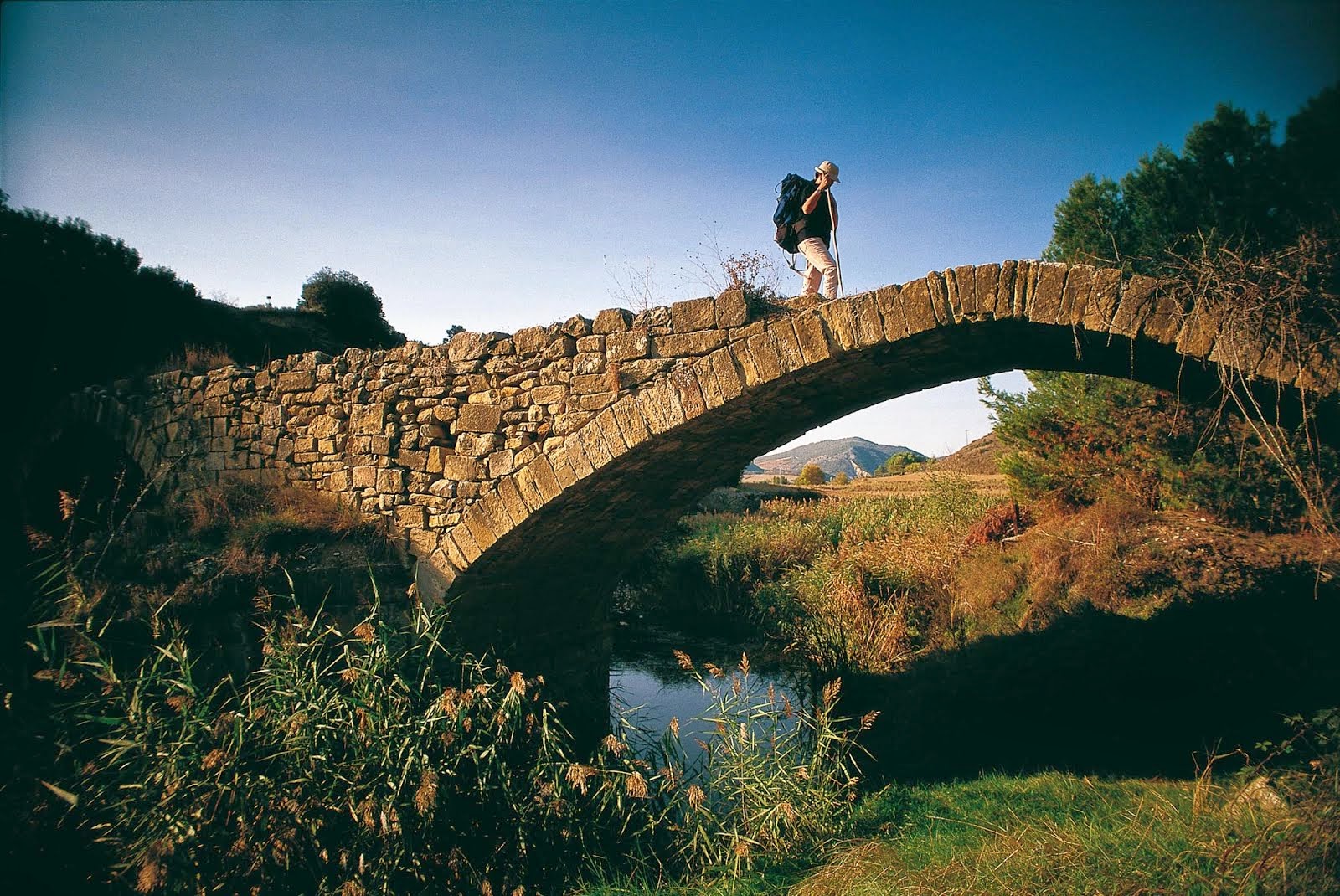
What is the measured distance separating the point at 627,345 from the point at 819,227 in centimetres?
160

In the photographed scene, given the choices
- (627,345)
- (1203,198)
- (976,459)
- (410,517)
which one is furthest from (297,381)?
(976,459)

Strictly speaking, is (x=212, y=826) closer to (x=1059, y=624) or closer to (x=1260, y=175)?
(x=1059, y=624)

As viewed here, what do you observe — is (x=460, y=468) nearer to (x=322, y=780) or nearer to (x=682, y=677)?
(x=322, y=780)

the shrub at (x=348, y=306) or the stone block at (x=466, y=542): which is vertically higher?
the shrub at (x=348, y=306)

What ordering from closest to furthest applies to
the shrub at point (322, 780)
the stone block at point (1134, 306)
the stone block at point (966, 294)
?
1. the shrub at point (322, 780)
2. the stone block at point (1134, 306)
3. the stone block at point (966, 294)

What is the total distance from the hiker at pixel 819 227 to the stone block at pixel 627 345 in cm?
114

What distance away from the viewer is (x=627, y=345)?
4.80 meters

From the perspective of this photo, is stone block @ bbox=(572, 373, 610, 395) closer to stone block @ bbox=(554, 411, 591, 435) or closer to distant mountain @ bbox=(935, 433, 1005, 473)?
stone block @ bbox=(554, 411, 591, 435)

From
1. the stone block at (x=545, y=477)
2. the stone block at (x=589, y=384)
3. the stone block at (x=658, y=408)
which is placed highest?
the stone block at (x=589, y=384)

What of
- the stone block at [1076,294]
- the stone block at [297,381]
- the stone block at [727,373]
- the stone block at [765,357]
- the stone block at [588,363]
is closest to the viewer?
the stone block at [1076,294]

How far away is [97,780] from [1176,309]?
5.59 m

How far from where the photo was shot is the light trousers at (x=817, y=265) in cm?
471

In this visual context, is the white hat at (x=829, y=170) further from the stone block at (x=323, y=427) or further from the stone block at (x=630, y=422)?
the stone block at (x=323, y=427)

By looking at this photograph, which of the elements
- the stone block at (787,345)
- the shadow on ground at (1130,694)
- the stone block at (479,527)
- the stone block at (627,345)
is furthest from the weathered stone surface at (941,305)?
the shadow on ground at (1130,694)
